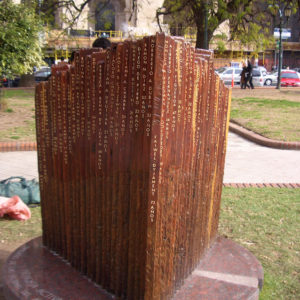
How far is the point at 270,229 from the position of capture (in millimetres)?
4289

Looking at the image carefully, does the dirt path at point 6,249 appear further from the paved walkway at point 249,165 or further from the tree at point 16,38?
the tree at point 16,38

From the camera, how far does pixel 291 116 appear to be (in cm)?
1201

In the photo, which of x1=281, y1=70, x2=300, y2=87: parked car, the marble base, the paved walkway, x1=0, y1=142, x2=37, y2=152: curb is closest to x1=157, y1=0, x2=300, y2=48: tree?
the paved walkway

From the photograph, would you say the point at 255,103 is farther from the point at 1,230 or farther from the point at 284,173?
the point at 1,230

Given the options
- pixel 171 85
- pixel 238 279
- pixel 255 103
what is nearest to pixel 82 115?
pixel 171 85

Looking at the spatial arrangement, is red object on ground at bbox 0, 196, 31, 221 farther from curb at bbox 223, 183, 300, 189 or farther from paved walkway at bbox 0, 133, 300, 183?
curb at bbox 223, 183, 300, 189

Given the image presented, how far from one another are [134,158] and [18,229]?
2.44 metres

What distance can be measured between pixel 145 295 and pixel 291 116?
1072 centimetres

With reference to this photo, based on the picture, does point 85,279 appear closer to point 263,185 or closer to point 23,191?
point 23,191

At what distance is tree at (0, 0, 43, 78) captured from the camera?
9828mm

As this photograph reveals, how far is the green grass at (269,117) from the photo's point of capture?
9.51 meters

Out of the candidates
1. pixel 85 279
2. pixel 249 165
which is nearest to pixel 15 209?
pixel 85 279

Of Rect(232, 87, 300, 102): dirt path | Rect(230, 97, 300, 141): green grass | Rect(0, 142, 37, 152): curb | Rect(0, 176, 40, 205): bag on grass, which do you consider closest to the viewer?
Rect(0, 176, 40, 205): bag on grass

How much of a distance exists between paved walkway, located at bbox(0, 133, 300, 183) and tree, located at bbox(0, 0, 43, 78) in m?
3.38
